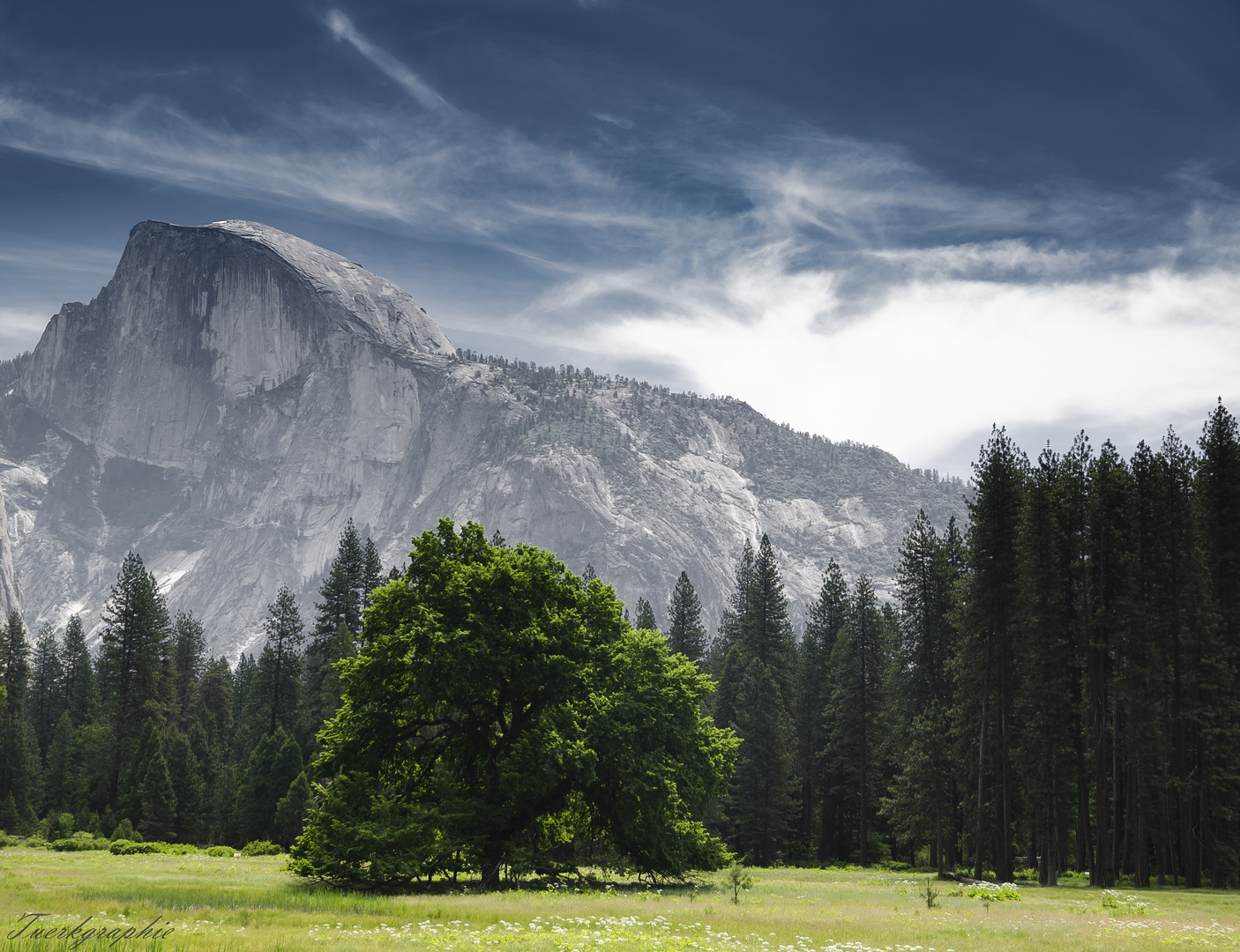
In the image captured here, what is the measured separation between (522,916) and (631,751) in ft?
35.7

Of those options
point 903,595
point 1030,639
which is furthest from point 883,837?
point 1030,639

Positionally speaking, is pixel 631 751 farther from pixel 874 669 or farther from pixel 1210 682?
pixel 874 669

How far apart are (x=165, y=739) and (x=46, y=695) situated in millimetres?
41781

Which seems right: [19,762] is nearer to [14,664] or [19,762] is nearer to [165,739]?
[165,739]

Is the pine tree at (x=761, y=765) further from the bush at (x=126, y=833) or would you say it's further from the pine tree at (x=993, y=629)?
the bush at (x=126, y=833)

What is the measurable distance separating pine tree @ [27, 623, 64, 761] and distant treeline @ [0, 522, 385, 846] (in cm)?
260

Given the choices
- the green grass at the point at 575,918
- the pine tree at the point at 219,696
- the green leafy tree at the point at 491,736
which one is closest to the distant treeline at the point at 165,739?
the pine tree at the point at 219,696

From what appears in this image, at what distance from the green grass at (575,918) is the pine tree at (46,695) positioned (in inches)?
2979

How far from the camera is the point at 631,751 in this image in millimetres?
30000

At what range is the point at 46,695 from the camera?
9525 cm

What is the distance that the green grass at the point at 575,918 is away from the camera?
15781 millimetres

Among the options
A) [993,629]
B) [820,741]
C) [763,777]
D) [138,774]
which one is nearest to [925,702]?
[993,629]

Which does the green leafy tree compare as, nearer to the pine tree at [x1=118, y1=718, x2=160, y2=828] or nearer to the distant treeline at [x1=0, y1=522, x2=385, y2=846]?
the distant treeline at [x1=0, y1=522, x2=385, y2=846]

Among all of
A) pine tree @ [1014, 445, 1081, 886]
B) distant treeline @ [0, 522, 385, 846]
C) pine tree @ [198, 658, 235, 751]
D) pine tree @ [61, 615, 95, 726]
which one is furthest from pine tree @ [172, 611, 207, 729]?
pine tree @ [1014, 445, 1081, 886]
